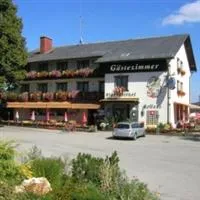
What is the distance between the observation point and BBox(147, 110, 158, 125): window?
41375 mm

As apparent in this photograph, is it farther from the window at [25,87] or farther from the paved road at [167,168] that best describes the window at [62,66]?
the paved road at [167,168]

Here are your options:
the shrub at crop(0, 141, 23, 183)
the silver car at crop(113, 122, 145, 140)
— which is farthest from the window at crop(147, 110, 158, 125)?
the shrub at crop(0, 141, 23, 183)

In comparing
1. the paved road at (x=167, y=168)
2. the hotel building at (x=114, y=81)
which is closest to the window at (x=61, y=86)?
the hotel building at (x=114, y=81)

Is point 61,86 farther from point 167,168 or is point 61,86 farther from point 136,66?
point 167,168

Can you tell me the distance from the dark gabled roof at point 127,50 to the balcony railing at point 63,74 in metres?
1.46

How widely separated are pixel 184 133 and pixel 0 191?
30.8 meters

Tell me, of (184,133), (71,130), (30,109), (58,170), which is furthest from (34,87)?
(58,170)

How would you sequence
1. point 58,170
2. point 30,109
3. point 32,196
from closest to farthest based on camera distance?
point 32,196 → point 58,170 → point 30,109

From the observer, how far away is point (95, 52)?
1890 inches

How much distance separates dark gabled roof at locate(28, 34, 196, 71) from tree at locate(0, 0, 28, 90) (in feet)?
22.1

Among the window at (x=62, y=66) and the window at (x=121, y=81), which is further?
the window at (x=62, y=66)

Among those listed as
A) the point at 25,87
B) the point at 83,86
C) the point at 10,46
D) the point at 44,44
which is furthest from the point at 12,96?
the point at 10,46

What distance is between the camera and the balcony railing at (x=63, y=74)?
46.6 m

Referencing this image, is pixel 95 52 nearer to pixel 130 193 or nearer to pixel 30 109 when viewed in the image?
pixel 30 109
